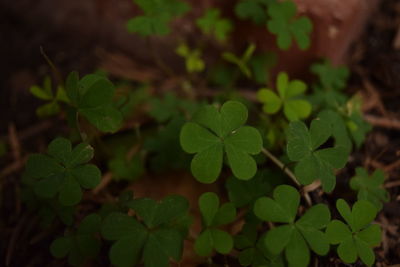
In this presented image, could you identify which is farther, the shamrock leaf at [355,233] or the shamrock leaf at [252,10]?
the shamrock leaf at [252,10]

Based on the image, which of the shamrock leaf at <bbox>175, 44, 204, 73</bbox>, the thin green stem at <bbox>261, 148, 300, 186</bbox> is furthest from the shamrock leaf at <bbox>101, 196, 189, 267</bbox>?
the shamrock leaf at <bbox>175, 44, 204, 73</bbox>

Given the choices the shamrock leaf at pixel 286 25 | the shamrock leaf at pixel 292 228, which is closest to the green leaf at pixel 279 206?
the shamrock leaf at pixel 292 228

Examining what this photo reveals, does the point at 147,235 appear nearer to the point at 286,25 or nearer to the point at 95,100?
the point at 95,100

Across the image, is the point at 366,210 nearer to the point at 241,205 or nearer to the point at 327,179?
the point at 327,179

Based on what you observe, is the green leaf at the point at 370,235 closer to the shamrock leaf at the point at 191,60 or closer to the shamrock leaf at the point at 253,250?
the shamrock leaf at the point at 253,250

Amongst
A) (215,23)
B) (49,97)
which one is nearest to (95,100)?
(49,97)

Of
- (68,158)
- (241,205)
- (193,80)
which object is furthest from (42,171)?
→ (193,80)

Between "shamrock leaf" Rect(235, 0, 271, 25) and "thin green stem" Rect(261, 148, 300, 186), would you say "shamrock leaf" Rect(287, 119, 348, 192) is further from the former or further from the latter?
"shamrock leaf" Rect(235, 0, 271, 25)
